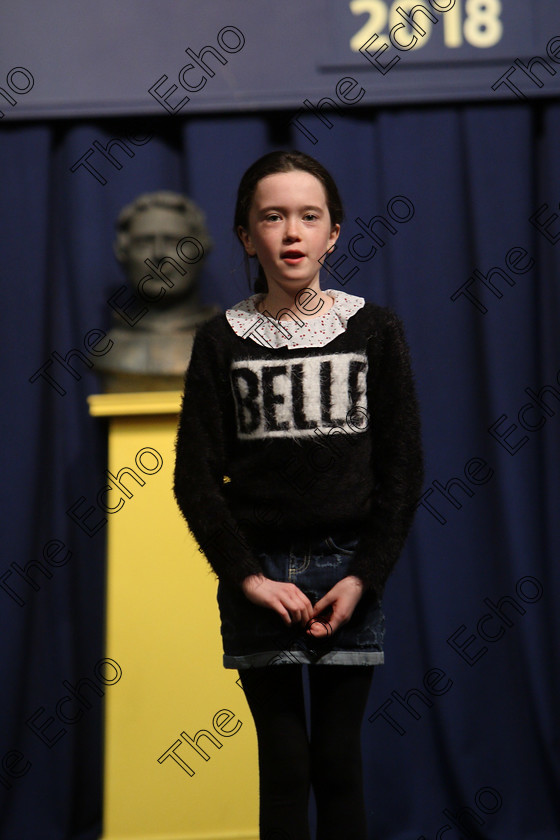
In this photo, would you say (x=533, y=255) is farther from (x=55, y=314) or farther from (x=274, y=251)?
(x=274, y=251)

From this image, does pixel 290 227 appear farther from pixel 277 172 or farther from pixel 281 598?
pixel 281 598

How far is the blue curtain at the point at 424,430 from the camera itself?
6.99 feet

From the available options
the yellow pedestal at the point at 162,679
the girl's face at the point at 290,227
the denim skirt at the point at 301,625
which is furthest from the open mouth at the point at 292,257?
the yellow pedestal at the point at 162,679

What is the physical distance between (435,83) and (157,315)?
922 mm

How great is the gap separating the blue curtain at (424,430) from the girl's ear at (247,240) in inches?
41.8

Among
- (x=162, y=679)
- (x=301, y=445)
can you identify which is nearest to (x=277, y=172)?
(x=301, y=445)

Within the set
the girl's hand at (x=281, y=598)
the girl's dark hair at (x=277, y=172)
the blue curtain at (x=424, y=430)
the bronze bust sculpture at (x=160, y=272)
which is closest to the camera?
the girl's hand at (x=281, y=598)

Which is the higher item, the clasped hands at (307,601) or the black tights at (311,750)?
the clasped hands at (307,601)

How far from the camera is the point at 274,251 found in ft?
3.51

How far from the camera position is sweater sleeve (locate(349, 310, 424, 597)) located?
1.04 meters

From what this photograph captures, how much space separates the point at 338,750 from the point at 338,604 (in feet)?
0.55

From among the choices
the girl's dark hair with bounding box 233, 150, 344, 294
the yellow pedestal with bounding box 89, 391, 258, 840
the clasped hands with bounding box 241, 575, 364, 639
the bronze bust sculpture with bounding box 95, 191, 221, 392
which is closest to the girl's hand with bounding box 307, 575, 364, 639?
the clasped hands with bounding box 241, 575, 364, 639

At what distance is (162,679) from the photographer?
73.8 inches

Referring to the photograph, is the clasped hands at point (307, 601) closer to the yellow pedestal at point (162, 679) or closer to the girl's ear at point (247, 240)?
the girl's ear at point (247, 240)
